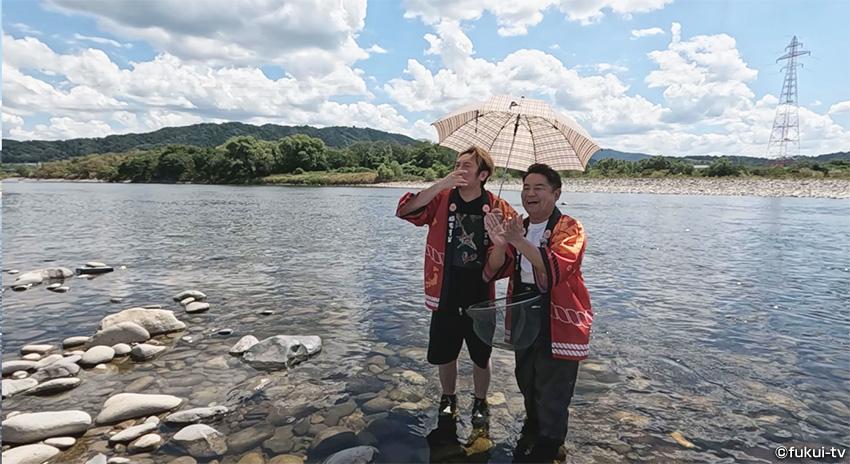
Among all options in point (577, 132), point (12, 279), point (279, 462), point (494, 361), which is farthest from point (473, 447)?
point (12, 279)

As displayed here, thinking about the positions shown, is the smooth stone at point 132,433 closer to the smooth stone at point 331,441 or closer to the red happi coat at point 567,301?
the smooth stone at point 331,441

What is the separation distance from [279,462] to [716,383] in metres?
6.53

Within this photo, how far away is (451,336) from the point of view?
4.88 meters

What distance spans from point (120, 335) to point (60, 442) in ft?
11.6

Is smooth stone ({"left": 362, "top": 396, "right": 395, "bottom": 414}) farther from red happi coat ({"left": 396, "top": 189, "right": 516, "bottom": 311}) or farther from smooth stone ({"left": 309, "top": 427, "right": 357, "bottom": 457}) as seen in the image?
red happi coat ({"left": 396, "top": 189, "right": 516, "bottom": 311})

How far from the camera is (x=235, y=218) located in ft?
110

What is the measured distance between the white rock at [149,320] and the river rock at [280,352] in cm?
233

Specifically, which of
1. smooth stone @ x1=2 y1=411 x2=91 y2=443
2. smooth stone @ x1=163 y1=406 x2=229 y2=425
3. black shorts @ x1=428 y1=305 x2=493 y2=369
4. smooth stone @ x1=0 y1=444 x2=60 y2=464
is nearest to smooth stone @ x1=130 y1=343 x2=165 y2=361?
smooth stone @ x1=2 y1=411 x2=91 y2=443

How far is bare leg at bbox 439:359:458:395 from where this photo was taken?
207 inches

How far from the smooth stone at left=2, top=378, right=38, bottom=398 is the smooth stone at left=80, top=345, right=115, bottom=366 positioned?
2.47ft

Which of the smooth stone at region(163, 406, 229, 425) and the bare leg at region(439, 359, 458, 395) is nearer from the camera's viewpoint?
the bare leg at region(439, 359, 458, 395)

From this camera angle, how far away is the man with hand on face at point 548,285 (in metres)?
3.78

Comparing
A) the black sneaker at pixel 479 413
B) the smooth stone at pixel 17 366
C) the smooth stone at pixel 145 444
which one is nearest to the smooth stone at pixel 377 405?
the black sneaker at pixel 479 413

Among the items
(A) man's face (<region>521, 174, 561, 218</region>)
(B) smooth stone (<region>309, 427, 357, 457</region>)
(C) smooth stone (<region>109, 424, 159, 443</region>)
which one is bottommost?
(B) smooth stone (<region>309, 427, 357, 457</region>)
